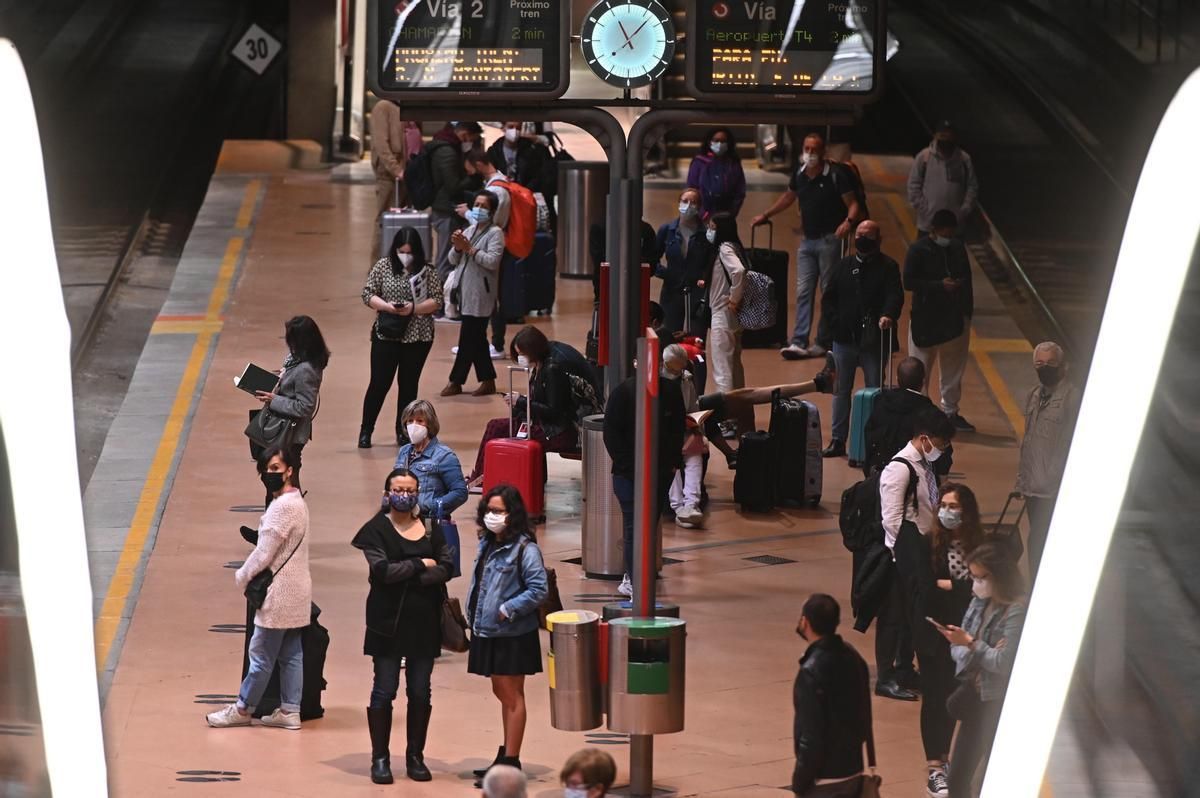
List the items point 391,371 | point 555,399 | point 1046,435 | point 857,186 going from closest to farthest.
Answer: point 1046,435, point 555,399, point 391,371, point 857,186

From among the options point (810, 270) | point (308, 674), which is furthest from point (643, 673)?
point (810, 270)

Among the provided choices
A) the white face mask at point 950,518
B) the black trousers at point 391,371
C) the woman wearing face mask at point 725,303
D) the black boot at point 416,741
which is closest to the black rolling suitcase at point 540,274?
the woman wearing face mask at point 725,303

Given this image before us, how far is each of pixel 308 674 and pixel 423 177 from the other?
10.1 meters

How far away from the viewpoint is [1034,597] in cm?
760

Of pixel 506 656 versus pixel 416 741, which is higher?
pixel 506 656

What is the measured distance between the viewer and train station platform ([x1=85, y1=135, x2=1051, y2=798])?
10.8 meters

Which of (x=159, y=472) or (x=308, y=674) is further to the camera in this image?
(x=159, y=472)

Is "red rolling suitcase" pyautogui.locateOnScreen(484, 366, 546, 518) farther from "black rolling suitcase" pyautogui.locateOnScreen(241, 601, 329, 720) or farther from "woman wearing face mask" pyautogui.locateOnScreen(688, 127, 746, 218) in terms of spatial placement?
"woman wearing face mask" pyautogui.locateOnScreen(688, 127, 746, 218)

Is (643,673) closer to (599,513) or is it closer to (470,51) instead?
(599,513)

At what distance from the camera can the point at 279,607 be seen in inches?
439

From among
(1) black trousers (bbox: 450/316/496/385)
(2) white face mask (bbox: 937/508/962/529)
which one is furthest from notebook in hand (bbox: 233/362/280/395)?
(2) white face mask (bbox: 937/508/962/529)

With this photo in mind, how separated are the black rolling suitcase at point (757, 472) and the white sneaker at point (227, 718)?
17.0ft

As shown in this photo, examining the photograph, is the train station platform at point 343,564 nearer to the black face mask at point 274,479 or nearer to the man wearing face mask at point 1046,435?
the black face mask at point 274,479

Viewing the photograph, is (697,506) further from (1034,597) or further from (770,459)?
(1034,597)
